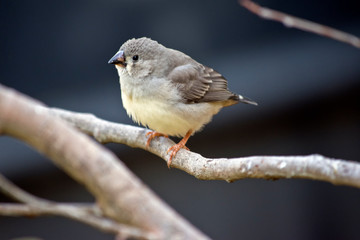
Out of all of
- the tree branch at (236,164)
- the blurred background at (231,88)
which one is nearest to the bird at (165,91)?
the tree branch at (236,164)

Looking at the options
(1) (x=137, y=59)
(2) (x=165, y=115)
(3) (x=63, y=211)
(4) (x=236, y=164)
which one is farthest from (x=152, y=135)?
(3) (x=63, y=211)

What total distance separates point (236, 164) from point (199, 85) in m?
2.30

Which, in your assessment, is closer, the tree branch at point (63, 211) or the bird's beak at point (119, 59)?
the tree branch at point (63, 211)

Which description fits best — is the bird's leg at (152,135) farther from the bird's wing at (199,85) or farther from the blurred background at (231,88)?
the blurred background at (231,88)

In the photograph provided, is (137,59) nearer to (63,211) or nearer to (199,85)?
(199,85)

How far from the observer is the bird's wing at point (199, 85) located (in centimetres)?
453

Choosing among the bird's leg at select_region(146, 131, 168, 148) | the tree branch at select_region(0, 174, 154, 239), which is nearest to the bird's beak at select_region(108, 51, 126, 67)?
the bird's leg at select_region(146, 131, 168, 148)

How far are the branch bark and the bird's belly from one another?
2622mm

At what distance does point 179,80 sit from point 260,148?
2479 mm

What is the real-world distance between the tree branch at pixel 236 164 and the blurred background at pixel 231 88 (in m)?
2.45

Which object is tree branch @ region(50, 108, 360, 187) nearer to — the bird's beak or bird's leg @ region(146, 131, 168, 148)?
bird's leg @ region(146, 131, 168, 148)

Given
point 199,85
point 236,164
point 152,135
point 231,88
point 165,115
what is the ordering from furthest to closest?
point 231,88
point 199,85
point 152,135
point 165,115
point 236,164

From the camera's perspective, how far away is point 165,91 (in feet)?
14.1

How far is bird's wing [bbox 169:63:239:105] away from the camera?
4531 millimetres
